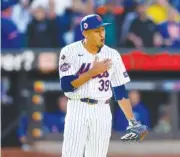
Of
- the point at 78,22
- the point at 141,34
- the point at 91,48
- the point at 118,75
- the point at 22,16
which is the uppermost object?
the point at 22,16

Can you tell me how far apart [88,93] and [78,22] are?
18.7 ft

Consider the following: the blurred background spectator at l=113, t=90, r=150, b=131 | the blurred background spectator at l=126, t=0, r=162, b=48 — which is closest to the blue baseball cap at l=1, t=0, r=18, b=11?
the blurred background spectator at l=126, t=0, r=162, b=48

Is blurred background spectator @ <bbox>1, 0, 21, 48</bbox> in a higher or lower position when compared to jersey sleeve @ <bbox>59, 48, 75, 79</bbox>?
higher

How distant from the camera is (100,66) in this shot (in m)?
5.43

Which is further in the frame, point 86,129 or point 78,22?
point 78,22

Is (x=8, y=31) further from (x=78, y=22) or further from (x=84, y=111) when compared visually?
(x=84, y=111)

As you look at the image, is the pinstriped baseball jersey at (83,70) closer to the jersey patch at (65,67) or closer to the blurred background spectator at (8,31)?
the jersey patch at (65,67)

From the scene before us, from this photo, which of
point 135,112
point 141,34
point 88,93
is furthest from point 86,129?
point 141,34

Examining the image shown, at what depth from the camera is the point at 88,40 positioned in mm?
5566

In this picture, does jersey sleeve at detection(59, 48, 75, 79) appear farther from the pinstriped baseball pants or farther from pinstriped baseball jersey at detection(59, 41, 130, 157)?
the pinstriped baseball pants

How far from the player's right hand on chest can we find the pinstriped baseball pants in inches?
11.2

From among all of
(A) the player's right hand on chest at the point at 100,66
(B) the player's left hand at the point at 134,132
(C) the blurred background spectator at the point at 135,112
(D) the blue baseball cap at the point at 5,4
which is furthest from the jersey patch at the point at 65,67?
(D) the blue baseball cap at the point at 5,4

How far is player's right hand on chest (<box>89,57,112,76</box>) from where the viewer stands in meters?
5.40

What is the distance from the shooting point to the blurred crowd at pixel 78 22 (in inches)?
432
